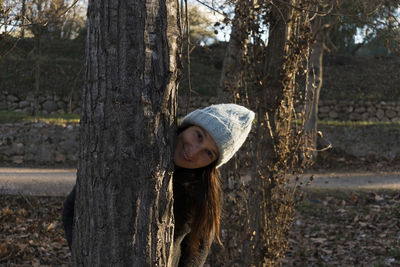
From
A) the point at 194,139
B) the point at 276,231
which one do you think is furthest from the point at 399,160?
the point at 194,139

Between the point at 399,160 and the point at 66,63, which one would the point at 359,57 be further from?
the point at 66,63

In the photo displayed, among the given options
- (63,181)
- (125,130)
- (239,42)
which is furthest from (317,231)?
(125,130)

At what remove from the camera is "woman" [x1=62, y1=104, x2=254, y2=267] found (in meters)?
2.10

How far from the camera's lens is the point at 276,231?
4.28m

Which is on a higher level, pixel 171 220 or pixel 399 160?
pixel 171 220

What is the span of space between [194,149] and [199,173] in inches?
9.7

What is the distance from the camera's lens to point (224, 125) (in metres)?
2.14

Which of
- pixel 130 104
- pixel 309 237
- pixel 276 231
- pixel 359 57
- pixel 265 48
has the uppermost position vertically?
pixel 359 57

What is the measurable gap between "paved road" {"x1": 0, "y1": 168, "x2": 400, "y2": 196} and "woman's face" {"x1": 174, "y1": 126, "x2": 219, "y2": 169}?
20.5ft

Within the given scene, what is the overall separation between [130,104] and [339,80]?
719 inches

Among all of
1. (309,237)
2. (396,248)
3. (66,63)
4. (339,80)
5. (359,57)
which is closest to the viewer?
(396,248)

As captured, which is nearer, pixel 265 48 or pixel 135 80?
pixel 135 80

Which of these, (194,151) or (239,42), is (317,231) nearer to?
(239,42)

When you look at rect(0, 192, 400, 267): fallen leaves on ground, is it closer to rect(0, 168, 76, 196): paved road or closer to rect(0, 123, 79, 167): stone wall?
rect(0, 168, 76, 196): paved road
